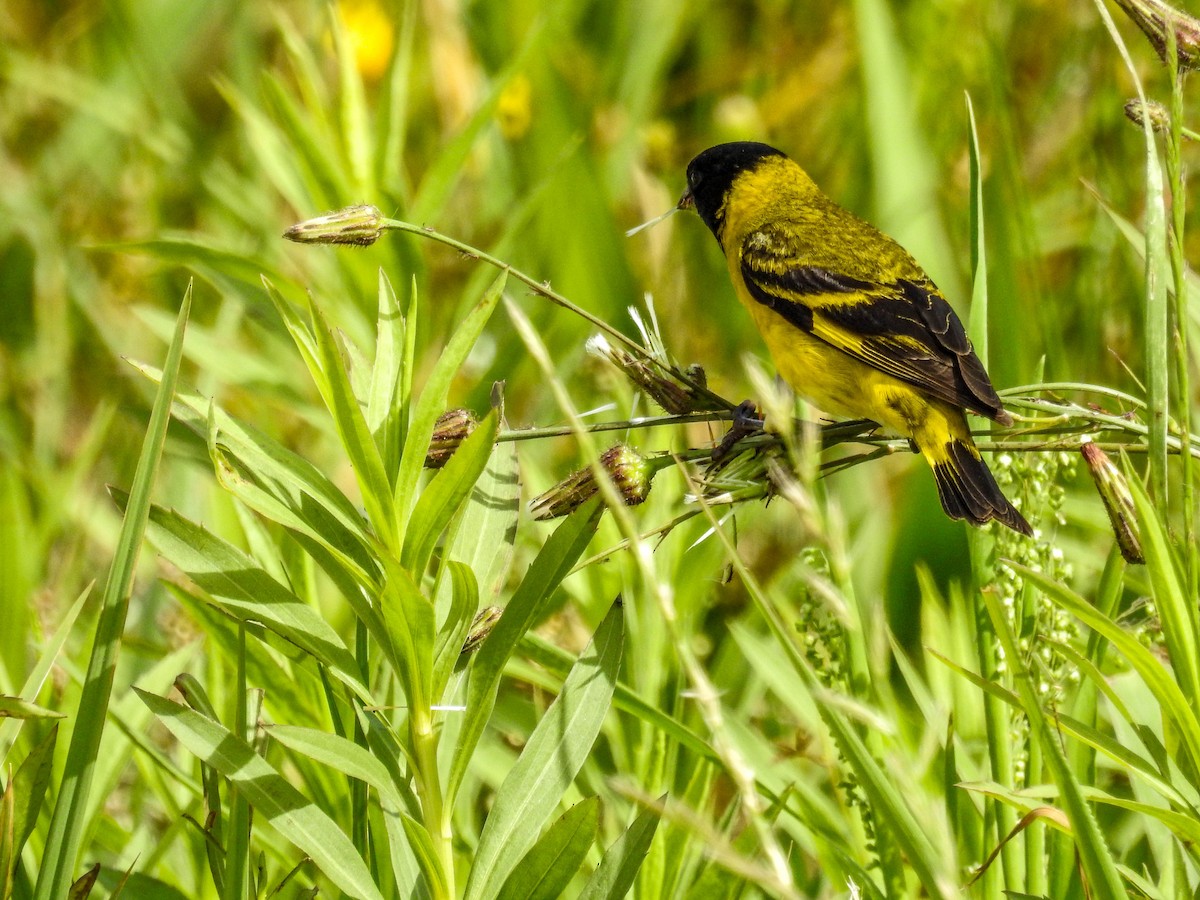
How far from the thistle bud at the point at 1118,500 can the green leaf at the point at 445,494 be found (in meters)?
0.66

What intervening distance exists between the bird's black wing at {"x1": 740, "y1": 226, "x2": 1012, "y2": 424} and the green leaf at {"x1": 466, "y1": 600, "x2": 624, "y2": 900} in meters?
1.14

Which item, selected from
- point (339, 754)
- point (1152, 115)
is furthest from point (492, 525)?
point (1152, 115)

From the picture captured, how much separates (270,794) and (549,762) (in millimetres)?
289

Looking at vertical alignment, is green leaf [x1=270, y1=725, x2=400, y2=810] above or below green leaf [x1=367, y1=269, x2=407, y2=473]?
below

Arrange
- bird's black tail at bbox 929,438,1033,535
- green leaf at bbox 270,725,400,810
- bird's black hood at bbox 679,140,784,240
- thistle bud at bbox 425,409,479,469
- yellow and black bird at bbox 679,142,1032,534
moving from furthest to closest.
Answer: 1. bird's black hood at bbox 679,140,784,240
2. yellow and black bird at bbox 679,142,1032,534
3. bird's black tail at bbox 929,438,1033,535
4. thistle bud at bbox 425,409,479,469
5. green leaf at bbox 270,725,400,810

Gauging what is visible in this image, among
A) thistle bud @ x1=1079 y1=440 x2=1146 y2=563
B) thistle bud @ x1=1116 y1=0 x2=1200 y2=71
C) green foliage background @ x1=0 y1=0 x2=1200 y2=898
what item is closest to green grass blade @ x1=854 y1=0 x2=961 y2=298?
green foliage background @ x1=0 y1=0 x2=1200 y2=898

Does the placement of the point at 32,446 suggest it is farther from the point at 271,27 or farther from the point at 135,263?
the point at 271,27

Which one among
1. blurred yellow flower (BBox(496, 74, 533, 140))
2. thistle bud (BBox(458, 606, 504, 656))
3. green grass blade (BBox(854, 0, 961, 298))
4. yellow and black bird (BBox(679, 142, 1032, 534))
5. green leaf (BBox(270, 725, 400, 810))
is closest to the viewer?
green leaf (BBox(270, 725, 400, 810))

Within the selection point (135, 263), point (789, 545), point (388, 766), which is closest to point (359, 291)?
point (789, 545)

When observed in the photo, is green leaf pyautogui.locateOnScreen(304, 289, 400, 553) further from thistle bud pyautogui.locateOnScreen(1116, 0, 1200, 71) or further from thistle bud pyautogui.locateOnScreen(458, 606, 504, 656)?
thistle bud pyautogui.locateOnScreen(1116, 0, 1200, 71)

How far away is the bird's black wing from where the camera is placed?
254 cm

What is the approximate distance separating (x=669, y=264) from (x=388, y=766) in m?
3.14

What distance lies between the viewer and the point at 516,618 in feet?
4.54

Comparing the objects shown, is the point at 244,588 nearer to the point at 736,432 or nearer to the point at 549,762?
the point at 549,762
